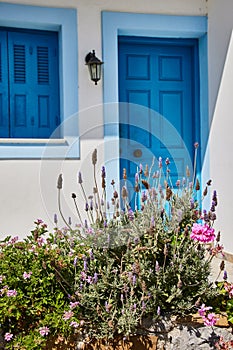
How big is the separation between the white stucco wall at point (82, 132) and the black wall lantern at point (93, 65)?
7 centimetres

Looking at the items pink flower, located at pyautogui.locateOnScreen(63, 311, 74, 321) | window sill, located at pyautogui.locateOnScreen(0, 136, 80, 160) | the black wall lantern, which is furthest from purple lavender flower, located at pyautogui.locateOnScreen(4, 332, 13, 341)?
the black wall lantern

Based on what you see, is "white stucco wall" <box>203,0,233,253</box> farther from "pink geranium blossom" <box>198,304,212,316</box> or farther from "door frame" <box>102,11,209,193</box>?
"pink geranium blossom" <box>198,304,212,316</box>

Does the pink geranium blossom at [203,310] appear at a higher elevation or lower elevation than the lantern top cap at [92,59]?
lower

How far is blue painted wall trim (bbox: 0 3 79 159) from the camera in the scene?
190 inches

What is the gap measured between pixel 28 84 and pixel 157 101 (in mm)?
1533

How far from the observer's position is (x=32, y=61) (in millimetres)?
5043

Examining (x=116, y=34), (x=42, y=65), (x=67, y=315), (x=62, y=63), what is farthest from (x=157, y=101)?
(x=67, y=315)

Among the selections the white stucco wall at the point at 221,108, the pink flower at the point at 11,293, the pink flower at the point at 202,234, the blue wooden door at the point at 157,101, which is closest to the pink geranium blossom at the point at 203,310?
the pink flower at the point at 202,234

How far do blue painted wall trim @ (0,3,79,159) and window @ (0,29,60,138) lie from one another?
0.12 m

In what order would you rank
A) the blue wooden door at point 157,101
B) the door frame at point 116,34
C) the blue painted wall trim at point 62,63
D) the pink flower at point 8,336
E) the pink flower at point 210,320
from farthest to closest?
the blue wooden door at point 157,101 → the door frame at point 116,34 → the blue painted wall trim at point 62,63 → the pink flower at point 210,320 → the pink flower at point 8,336

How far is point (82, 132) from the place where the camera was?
200 inches

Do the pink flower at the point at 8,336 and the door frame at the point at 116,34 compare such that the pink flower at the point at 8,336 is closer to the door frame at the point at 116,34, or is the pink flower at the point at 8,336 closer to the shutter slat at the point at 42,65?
the door frame at the point at 116,34

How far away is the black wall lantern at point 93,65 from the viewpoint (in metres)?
4.91

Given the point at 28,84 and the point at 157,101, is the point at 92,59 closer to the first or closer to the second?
the point at 28,84
